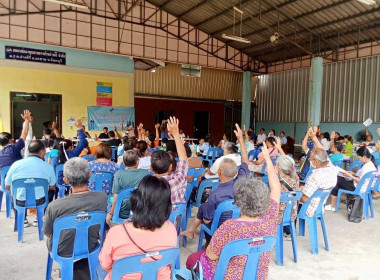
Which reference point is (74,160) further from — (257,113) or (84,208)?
(257,113)

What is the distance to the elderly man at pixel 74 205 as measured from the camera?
7.21 ft

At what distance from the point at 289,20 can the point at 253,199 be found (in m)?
11.0

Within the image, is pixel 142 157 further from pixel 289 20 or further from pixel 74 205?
pixel 289 20

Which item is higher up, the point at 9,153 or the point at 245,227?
the point at 9,153

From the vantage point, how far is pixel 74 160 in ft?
8.11

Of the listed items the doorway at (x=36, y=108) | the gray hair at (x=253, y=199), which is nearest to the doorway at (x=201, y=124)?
the doorway at (x=36, y=108)

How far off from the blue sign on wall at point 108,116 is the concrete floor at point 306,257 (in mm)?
8263

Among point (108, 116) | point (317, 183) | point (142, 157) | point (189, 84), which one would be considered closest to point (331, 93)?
point (189, 84)

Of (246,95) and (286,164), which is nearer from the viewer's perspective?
(286,164)

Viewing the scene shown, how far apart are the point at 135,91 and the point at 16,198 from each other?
1139cm

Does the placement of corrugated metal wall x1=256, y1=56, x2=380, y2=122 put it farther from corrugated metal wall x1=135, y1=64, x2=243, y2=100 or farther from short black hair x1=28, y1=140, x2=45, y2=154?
short black hair x1=28, y1=140, x2=45, y2=154

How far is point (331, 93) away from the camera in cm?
1322

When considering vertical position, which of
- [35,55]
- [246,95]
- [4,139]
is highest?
[35,55]

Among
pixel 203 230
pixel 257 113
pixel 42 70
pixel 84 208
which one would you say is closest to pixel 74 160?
pixel 84 208
